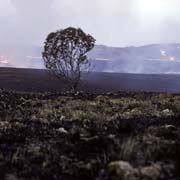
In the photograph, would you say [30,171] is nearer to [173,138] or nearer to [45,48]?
[173,138]

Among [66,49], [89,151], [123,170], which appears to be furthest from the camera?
[66,49]

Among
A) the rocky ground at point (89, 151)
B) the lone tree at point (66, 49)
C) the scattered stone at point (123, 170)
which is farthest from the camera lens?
the lone tree at point (66, 49)

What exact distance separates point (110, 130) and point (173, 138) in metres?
1.81

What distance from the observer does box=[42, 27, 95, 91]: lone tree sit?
30.8 meters

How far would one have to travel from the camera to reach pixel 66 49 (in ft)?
102

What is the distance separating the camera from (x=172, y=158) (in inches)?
259

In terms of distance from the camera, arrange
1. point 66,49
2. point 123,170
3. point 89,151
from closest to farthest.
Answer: point 123,170 < point 89,151 < point 66,49

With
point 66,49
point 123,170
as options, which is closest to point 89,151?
point 123,170

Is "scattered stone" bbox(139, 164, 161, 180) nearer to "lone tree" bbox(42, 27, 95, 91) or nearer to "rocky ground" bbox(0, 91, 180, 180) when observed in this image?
"rocky ground" bbox(0, 91, 180, 180)

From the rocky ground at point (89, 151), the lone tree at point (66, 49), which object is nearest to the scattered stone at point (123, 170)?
the rocky ground at point (89, 151)

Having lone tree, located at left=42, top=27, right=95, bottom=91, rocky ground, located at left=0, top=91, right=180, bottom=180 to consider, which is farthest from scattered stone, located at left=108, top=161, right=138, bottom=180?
lone tree, located at left=42, top=27, right=95, bottom=91

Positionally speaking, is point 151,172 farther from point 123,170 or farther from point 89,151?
point 89,151

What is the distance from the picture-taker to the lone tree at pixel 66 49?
101 ft

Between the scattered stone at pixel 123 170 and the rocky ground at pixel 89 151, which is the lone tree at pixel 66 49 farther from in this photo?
the scattered stone at pixel 123 170
